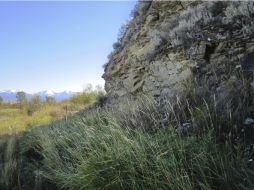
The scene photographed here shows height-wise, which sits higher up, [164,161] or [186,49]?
[186,49]

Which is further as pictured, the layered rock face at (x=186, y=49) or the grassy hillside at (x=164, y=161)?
the layered rock face at (x=186, y=49)

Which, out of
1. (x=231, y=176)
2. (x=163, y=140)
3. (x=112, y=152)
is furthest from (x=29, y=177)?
Result: (x=231, y=176)

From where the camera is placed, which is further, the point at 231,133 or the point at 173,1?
the point at 173,1

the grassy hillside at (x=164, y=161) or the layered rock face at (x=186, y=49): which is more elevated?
the layered rock face at (x=186, y=49)

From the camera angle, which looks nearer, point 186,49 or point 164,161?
point 164,161

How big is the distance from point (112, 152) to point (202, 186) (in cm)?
146

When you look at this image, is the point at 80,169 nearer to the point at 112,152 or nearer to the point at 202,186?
the point at 112,152

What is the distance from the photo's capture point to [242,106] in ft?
16.5

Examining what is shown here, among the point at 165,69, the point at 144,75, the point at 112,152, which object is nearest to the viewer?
the point at 112,152

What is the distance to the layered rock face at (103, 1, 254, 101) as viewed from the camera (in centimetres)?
655

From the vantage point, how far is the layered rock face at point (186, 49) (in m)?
6.55

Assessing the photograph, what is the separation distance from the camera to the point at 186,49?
788 centimetres

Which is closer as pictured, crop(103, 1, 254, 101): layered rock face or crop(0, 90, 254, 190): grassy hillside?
crop(0, 90, 254, 190): grassy hillside

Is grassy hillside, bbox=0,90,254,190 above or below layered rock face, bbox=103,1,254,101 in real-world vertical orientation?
below
